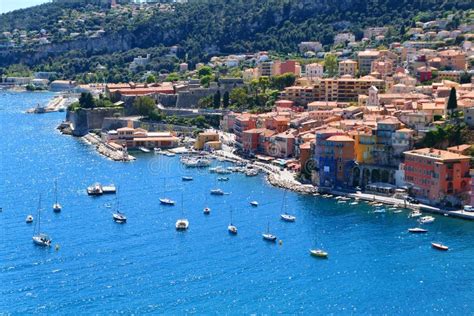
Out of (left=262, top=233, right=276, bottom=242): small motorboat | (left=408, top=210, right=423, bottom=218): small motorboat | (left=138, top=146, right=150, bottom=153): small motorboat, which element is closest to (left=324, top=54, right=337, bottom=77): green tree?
(left=138, top=146, right=150, bottom=153): small motorboat

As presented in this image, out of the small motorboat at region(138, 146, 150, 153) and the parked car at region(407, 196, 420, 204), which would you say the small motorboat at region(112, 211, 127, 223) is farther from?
the small motorboat at region(138, 146, 150, 153)

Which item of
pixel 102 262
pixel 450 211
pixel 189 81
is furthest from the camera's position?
pixel 189 81

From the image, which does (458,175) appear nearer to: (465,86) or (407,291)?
(407,291)

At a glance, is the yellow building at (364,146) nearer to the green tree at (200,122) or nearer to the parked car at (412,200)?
the parked car at (412,200)

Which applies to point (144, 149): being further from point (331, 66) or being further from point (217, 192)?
point (331, 66)

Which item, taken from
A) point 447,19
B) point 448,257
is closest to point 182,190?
point 448,257
